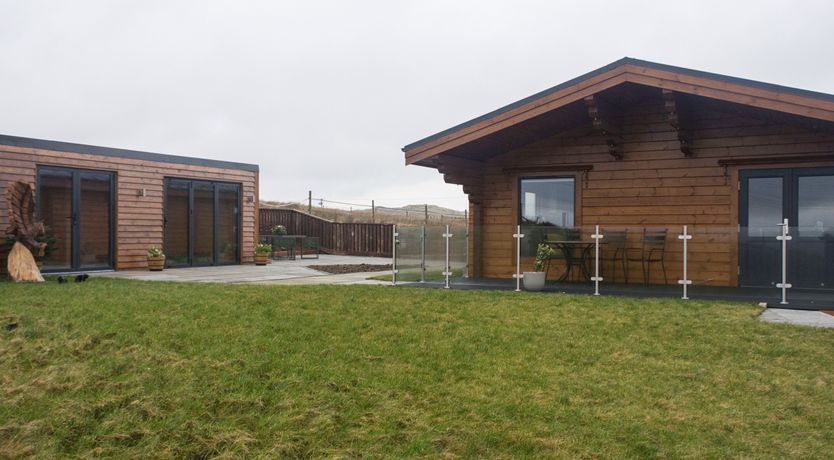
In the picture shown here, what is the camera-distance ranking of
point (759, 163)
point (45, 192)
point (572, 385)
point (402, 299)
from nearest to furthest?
point (572, 385)
point (402, 299)
point (759, 163)
point (45, 192)

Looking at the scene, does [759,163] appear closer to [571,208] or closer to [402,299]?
[571,208]

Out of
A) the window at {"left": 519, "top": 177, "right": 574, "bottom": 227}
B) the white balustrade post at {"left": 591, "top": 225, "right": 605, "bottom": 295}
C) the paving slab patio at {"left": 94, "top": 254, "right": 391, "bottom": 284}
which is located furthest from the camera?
the paving slab patio at {"left": 94, "top": 254, "right": 391, "bottom": 284}

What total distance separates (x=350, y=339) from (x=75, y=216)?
9.46m

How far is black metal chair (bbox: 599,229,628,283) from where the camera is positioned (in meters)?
9.23

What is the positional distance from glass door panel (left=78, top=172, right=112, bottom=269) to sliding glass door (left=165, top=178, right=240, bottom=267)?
1.39m

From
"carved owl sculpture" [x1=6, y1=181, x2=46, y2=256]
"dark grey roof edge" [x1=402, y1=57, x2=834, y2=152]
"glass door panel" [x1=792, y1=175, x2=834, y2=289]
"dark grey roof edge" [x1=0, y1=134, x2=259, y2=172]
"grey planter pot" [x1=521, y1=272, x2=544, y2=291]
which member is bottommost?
"grey planter pot" [x1=521, y1=272, x2=544, y2=291]

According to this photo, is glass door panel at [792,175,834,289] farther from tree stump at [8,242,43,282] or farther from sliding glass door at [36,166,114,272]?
sliding glass door at [36,166,114,272]

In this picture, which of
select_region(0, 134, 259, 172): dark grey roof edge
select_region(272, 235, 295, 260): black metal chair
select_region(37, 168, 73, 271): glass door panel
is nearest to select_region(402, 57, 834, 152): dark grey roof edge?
select_region(0, 134, 259, 172): dark grey roof edge

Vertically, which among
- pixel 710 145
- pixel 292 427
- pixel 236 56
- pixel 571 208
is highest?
pixel 236 56

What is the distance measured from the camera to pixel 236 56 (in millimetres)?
15805

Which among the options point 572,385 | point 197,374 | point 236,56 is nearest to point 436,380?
point 572,385

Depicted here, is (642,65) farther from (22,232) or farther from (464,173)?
(22,232)

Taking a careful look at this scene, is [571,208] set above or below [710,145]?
below

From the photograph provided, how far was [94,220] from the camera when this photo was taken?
12.9m
